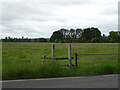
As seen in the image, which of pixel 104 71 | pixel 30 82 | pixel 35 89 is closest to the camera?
pixel 35 89

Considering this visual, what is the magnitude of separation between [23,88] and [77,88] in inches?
73.2

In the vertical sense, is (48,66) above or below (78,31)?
below

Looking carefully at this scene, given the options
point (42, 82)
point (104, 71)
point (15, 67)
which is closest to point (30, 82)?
point (42, 82)

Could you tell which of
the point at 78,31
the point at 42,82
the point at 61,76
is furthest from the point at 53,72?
the point at 78,31

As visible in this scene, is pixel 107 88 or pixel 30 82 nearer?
pixel 107 88

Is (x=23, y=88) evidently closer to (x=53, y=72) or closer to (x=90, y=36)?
(x=53, y=72)

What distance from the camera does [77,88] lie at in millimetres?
6332

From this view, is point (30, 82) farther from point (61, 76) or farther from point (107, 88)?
point (107, 88)

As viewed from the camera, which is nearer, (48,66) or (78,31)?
(48,66)

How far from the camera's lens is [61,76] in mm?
8492

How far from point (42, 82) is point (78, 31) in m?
82.9

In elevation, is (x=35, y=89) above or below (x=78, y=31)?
below

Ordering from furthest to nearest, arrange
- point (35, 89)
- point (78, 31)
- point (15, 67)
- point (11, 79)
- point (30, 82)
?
1. point (78, 31)
2. point (15, 67)
3. point (11, 79)
4. point (30, 82)
5. point (35, 89)

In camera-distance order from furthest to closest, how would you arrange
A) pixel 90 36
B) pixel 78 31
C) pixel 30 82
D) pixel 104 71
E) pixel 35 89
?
pixel 78 31 → pixel 90 36 → pixel 104 71 → pixel 30 82 → pixel 35 89
